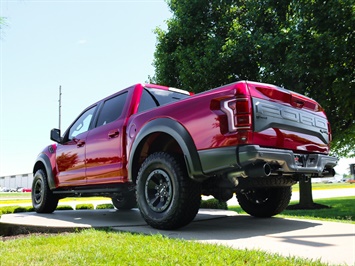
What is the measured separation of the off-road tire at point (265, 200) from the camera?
600 centimetres

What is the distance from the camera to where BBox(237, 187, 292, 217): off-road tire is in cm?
600

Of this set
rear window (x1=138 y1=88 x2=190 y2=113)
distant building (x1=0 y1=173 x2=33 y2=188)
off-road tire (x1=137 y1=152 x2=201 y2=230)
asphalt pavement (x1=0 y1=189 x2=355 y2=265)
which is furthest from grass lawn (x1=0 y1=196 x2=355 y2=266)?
distant building (x1=0 y1=173 x2=33 y2=188)

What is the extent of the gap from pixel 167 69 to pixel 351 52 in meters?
6.45

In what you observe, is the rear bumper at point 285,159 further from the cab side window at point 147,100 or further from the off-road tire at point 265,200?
the cab side window at point 147,100

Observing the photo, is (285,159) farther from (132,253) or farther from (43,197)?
(43,197)

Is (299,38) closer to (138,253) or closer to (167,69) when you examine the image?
(167,69)

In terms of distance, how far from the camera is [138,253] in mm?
3363

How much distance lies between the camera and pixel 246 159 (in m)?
3.91

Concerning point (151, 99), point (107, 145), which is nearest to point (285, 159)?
point (151, 99)

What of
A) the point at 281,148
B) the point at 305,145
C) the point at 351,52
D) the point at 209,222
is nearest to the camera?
the point at 281,148

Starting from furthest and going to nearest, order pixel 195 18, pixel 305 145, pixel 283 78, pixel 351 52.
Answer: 1. pixel 195 18
2. pixel 283 78
3. pixel 351 52
4. pixel 305 145

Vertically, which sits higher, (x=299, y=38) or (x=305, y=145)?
(x=299, y=38)

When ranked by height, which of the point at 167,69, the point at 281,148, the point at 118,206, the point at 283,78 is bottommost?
the point at 118,206

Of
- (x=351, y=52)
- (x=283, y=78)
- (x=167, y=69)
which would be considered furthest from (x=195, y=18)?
(x=351, y=52)
